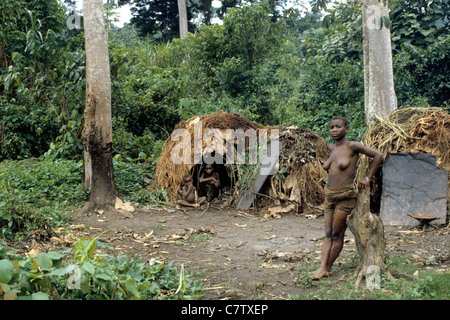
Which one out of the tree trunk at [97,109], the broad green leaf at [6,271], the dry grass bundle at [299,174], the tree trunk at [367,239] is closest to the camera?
the broad green leaf at [6,271]

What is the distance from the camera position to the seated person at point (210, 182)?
8.39 metres

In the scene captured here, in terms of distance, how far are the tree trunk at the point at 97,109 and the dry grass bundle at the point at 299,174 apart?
2991mm

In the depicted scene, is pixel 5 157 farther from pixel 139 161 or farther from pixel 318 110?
pixel 318 110

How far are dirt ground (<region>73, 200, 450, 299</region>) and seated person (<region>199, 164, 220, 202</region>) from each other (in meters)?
0.48

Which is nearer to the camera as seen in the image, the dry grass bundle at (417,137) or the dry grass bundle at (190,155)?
the dry grass bundle at (417,137)

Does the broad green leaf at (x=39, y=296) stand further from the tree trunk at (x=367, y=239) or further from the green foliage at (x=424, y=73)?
the green foliage at (x=424, y=73)

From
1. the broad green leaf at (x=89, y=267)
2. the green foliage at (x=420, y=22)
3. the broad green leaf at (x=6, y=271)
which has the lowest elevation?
the broad green leaf at (x=89, y=267)

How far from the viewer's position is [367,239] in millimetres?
3992

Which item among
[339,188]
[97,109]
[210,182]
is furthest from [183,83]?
[339,188]

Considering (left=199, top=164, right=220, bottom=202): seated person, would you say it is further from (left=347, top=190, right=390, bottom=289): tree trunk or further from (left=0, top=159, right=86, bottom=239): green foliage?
(left=347, top=190, right=390, bottom=289): tree trunk

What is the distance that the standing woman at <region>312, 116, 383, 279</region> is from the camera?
423 cm

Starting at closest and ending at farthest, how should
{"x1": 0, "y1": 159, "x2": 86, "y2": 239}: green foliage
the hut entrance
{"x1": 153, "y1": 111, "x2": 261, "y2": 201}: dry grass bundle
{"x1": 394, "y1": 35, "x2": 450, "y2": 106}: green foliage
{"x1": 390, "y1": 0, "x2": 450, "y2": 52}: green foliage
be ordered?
{"x1": 0, "y1": 159, "x2": 86, "y2": 239}: green foliage, {"x1": 153, "y1": 111, "x2": 261, "y2": 201}: dry grass bundle, the hut entrance, {"x1": 394, "y1": 35, "x2": 450, "y2": 106}: green foliage, {"x1": 390, "y1": 0, "x2": 450, "y2": 52}: green foliage

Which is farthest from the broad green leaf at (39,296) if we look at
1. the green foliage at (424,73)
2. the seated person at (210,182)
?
the green foliage at (424,73)

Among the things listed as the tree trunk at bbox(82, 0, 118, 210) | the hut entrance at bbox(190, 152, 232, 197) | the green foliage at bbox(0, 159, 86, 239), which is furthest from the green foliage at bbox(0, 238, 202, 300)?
the hut entrance at bbox(190, 152, 232, 197)
